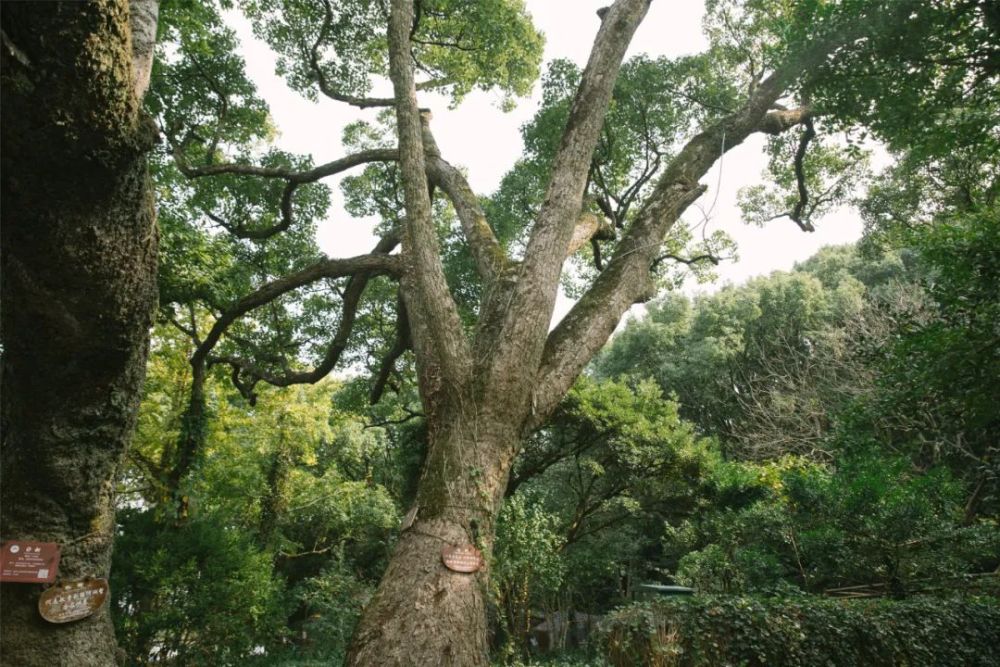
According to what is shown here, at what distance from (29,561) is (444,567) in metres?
1.70

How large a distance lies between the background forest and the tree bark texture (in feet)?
0.37

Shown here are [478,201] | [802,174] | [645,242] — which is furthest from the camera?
[802,174]

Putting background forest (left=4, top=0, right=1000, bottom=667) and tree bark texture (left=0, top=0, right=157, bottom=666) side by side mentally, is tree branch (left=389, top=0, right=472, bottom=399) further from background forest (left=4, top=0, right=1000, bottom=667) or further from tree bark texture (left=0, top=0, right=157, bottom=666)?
tree bark texture (left=0, top=0, right=157, bottom=666)

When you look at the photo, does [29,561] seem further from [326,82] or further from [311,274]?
[326,82]

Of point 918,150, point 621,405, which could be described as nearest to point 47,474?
point 918,150

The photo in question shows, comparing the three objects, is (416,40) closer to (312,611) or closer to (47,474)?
(47,474)

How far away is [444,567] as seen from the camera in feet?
8.34

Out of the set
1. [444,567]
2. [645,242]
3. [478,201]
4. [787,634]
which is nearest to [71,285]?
[444,567]

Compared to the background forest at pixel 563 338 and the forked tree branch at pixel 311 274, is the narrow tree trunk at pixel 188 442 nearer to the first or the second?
the background forest at pixel 563 338

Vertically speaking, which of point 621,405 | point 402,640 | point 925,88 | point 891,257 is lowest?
point 402,640

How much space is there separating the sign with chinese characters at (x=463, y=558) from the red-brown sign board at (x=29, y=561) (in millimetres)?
1619

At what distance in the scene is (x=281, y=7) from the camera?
6.36 m

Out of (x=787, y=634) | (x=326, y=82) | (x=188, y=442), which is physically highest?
(x=326, y=82)

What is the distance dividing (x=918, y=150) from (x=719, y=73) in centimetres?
297
